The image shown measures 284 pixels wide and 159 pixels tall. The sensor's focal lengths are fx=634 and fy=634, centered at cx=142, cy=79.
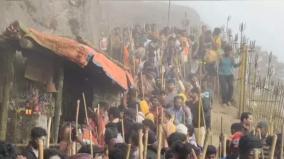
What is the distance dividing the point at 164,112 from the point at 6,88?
2261mm

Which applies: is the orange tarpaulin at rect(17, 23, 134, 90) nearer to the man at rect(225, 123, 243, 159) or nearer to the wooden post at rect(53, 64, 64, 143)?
the wooden post at rect(53, 64, 64, 143)

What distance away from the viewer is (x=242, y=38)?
51.1ft

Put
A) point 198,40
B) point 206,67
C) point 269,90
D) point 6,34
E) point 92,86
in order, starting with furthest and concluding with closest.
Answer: point 198,40
point 206,67
point 269,90
point 92,86
point 6,34

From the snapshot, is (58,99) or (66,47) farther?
(58,99)

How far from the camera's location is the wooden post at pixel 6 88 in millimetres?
8656

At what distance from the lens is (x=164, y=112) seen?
915 cm

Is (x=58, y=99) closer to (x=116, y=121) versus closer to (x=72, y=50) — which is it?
(x=72, y=50)

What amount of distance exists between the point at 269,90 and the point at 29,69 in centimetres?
598

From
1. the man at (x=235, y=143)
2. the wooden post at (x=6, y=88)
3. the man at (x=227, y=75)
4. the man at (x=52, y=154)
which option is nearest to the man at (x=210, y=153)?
the man at (x=235, y=143)

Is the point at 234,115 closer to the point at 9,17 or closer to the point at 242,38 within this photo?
the point at 242,38

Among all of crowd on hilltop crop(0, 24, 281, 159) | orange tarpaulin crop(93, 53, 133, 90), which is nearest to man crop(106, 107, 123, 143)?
crowd on hilltop crop(0, 24, 281, 159)

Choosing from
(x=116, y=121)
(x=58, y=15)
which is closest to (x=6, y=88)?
(x=116, y=121)

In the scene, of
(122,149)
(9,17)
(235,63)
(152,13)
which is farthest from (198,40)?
(152,13)

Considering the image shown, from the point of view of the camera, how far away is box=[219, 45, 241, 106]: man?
1359 cm
